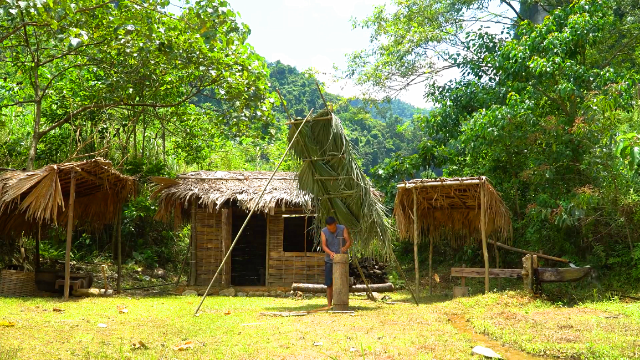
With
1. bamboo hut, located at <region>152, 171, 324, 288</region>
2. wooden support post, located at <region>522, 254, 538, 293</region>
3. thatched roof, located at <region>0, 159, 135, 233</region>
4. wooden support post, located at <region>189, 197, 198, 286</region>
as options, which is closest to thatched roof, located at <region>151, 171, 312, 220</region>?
bamboo hut, located at <region>152, 171, 324, 288</region>

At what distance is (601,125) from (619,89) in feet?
2.86

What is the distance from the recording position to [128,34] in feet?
31.1

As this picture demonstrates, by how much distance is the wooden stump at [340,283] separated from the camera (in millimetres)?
8133

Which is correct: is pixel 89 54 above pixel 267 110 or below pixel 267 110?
above

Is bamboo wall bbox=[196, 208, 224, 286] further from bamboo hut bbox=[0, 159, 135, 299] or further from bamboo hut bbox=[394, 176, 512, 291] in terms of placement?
bamboo hut bbox=[394, 176, 512, 291]

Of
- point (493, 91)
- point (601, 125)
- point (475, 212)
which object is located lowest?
point (475, 212)

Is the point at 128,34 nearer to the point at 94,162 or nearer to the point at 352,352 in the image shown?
the point at 94,162

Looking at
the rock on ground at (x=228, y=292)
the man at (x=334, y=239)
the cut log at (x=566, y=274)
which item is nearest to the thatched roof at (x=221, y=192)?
the rock on ground at (x=228, y=292)

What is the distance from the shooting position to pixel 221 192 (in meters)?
12.2

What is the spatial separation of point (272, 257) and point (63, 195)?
4.26 m

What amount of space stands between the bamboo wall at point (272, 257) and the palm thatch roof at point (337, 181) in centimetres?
377

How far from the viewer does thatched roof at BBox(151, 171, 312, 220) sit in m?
11.9

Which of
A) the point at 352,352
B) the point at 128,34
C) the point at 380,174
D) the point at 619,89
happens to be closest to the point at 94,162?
the point at 128,34

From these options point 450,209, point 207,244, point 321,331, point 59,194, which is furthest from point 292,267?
point 321,331
